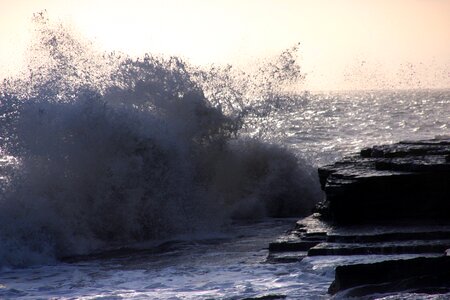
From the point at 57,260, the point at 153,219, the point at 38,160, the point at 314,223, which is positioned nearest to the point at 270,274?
the point at 314,223

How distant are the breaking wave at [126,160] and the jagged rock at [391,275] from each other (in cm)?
449

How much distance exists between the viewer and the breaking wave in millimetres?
11625

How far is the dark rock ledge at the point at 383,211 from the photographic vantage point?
25.9 feet

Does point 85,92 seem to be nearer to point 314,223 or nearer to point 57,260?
point 57,260

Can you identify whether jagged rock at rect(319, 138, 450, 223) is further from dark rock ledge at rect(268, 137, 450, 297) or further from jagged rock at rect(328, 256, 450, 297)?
jagged rock at rect(328, 256, 450, 297)

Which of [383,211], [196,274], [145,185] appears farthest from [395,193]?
[145,185]

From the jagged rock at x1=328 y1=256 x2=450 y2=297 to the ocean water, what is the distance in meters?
0.27

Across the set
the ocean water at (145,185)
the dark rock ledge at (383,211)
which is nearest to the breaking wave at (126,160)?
the ocean water at (145,185)

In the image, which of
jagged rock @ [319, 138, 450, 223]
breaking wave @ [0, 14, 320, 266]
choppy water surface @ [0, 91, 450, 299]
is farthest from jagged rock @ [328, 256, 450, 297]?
breaking wave @ [0, 14, 320, 266]

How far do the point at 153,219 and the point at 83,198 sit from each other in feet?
3.55

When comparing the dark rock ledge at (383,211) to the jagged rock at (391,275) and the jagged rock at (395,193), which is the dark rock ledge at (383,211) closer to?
the jagged rock at (395,193)

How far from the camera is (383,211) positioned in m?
8.87

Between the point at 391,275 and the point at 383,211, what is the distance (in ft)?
7.28

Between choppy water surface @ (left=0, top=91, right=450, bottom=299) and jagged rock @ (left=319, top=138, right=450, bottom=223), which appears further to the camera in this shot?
jagged rock @ (left=319, top=138, right=450, bottom=223)
